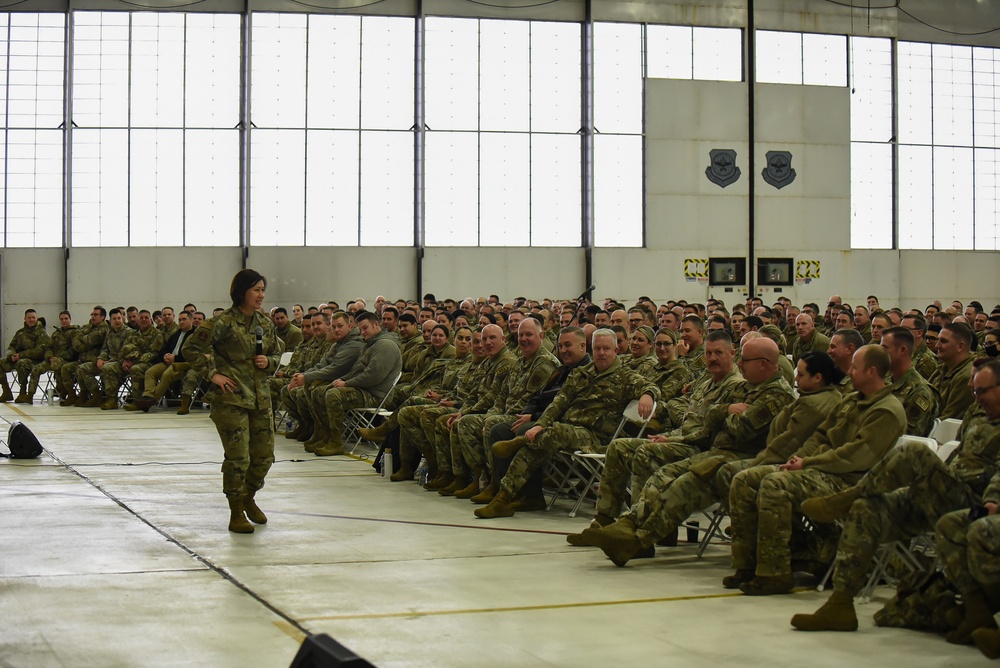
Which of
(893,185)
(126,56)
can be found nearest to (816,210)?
(893,185)

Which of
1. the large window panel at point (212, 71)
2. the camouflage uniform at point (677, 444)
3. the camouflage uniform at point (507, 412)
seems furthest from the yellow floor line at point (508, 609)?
the large window panel at point (212, 71)

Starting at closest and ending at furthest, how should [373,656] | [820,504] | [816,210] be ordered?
[373,656] < [820,504] < [816,210]

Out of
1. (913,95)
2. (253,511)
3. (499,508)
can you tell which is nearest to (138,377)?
(253,511)

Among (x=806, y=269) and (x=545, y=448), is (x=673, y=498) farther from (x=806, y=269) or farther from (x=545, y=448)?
(x=806, y=269)

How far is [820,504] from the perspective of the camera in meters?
6.50

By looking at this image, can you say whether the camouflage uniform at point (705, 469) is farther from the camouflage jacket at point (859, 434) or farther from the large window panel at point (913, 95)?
the large window panel at point (913, 95)

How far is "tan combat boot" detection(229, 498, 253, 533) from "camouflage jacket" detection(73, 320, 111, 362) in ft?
45.8

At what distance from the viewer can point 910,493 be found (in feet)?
20.1

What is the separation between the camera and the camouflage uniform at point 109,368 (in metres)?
20.9

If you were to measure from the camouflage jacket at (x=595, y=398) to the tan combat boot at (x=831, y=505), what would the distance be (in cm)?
320

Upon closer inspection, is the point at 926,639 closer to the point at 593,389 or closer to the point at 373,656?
the point at 373,656

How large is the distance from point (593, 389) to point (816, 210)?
2077 centimetres

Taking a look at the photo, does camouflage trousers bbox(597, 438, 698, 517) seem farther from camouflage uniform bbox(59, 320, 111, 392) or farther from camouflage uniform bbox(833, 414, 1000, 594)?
camouflage uniform bbox(59, 320, 111, 392)

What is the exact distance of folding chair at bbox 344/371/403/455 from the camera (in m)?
13.8
